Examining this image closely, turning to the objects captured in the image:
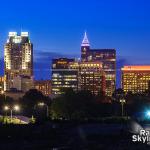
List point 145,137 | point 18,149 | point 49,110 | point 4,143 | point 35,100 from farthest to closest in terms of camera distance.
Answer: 1. point 35,100
2. point 49,110
3. point 4,143
4. point 18,149
5. point 145,137

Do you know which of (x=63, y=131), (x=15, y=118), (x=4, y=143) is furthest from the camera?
(x=15, y=118)

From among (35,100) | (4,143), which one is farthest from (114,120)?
(35,100)

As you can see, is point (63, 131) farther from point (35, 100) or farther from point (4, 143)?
point (35, 100)

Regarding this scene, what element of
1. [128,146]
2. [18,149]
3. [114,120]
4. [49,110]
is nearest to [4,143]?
[18,149]

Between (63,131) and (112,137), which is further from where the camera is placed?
(63,131)

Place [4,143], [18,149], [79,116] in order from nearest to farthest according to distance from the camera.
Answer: [18,149], [4,143], [79,116]

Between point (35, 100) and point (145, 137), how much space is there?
69008 millimetres

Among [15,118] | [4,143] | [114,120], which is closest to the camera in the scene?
[4,143]

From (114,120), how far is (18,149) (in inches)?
751

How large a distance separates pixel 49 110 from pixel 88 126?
3003 cm

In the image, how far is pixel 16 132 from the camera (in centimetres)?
5084

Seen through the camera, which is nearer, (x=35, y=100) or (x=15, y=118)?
(x=15, y=118)

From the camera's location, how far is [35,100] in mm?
106688

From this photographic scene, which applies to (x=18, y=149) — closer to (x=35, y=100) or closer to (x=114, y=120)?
(x=114, y=120)
